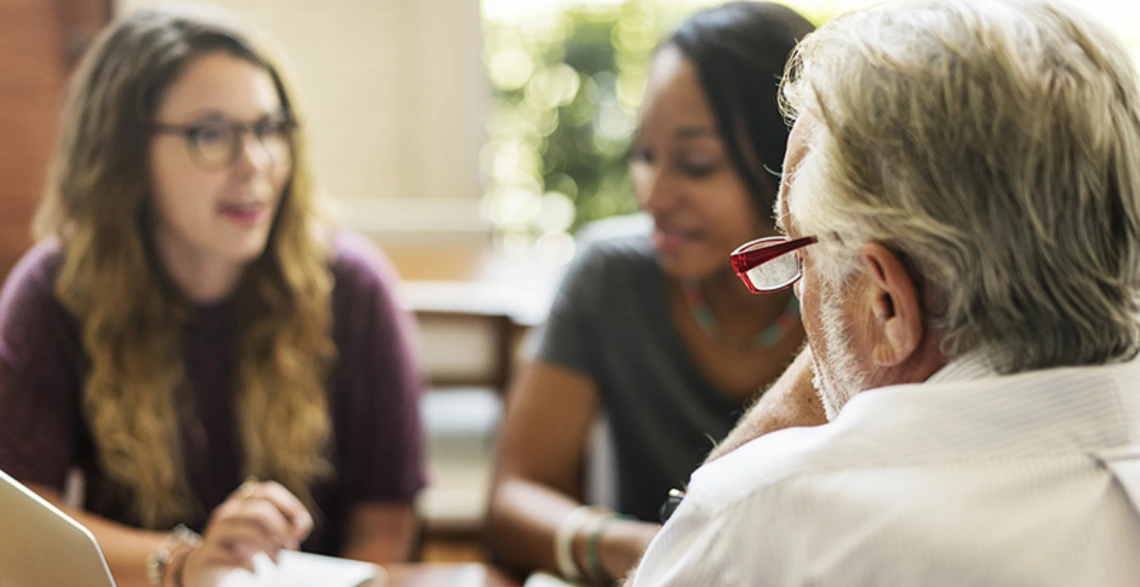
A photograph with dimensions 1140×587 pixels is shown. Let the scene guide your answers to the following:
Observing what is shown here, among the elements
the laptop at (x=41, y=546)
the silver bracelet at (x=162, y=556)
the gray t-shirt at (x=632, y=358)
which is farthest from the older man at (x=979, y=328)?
the gray t-shirt at (x=632, y=358)

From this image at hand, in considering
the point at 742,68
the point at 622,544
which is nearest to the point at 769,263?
the point at 622,544

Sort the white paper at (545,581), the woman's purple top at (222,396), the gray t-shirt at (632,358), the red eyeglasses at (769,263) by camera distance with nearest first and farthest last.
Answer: the red eyeglasses at (769,263)
the white paper at (545,581)
the woman's purple top at (222,396)
the gray t-shirt at (632,358)

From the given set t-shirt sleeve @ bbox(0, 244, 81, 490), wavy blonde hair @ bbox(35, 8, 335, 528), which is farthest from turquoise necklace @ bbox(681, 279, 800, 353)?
t-shirt sleeve @ bbox(0, 244, 81, 490)

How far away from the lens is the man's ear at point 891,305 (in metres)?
0.70

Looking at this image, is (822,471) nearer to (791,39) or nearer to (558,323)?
(791,39)

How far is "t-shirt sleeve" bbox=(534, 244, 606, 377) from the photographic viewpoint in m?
1.59

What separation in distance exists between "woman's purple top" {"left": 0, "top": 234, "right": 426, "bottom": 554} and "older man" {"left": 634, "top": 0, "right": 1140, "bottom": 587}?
1013mm

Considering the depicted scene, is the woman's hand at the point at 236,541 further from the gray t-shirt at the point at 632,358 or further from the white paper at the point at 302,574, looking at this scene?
the gray t-shirt at the point at 632,358

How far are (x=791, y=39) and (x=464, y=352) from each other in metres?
1.33

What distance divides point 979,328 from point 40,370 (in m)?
1.25

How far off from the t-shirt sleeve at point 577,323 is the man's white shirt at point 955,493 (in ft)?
2.98

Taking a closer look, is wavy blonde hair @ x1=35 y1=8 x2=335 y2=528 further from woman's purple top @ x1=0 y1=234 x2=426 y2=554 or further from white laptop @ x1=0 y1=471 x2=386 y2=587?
white laptop @ x1=0 y1=471 x2=386 y2=587

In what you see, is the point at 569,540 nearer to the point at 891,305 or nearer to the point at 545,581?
the point at 545,581

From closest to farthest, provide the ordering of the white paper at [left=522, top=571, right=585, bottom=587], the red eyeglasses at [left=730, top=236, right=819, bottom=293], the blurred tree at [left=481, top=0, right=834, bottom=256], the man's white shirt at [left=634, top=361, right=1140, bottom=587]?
1. the man's white shirt at [left=634, top=361, right=1140, bottom=587]
2. the red eyeglasses at [left=730, top=236, right=819, bottom=293]
3. the white paper at [left=522, top=571, right=585, bottom=587]
4. the blurred tree at [left=481, top=0, right=834, bottom=256]
